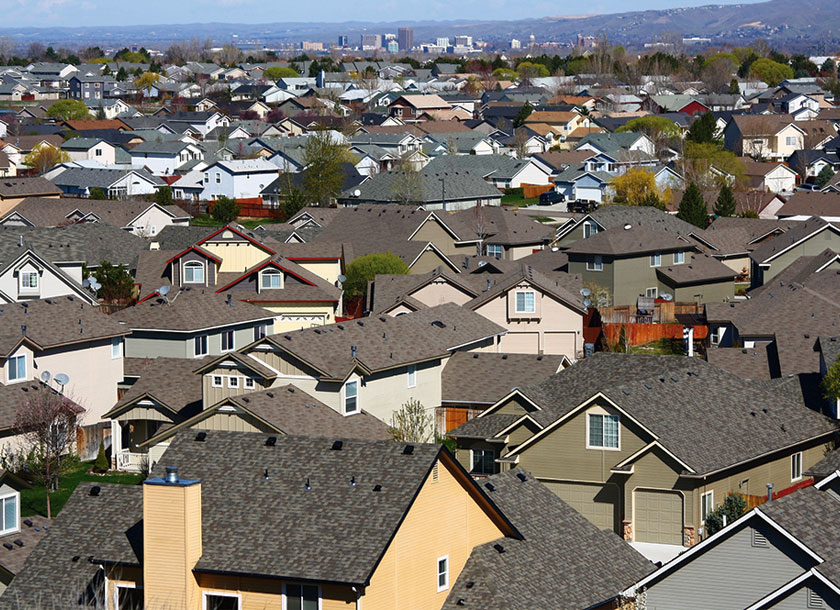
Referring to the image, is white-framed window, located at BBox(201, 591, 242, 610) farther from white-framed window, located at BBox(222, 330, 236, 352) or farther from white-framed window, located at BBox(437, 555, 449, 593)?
white-framed window, located at BBox(222, 330, 236, 352)

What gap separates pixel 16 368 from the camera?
4606 cm

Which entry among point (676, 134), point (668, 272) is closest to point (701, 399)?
point (668, 272)

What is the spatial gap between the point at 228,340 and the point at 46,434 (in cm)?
1349

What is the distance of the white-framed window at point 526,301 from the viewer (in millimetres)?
56875

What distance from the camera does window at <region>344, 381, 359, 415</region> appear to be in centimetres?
4303

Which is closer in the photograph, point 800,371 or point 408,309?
point 800,371

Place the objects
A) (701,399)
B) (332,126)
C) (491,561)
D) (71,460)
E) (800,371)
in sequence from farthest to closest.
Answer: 1. (332,126)
2. (800,371)
3. (71,460)
4. (701,399)
5. (491,561)

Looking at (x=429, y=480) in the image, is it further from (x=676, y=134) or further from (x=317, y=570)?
(x=676, y=134)

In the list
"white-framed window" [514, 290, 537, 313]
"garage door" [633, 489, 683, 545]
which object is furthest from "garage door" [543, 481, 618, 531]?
"white-framed window" [514, 290, 537, 313]

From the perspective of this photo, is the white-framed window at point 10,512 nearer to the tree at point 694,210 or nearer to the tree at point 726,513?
the tree at point 726,513

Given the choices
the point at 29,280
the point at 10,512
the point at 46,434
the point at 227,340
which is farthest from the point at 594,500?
the point at 29,280

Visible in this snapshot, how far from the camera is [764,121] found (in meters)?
140

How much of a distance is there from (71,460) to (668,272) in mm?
34108

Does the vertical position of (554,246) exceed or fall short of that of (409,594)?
it falls short
